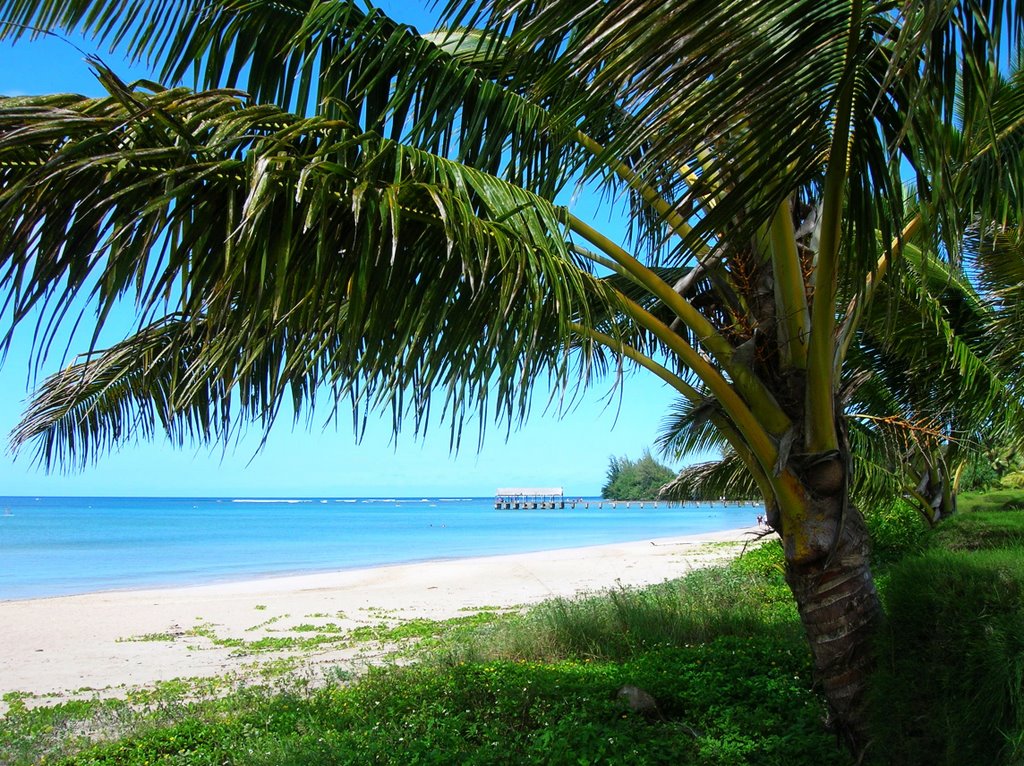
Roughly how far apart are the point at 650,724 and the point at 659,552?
2463cm

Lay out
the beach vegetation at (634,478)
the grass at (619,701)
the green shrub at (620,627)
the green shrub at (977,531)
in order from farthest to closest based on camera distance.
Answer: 1. the beach vegetation at (634,478)
2. the green shrub at (620,627)
3. the green shrub at (977,531)
4. the grass at (619,701)

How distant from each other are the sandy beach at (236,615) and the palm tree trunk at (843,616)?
4762 mm

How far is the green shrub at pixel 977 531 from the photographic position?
759 centimetres

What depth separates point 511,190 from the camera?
139 inches

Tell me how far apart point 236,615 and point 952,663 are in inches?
497

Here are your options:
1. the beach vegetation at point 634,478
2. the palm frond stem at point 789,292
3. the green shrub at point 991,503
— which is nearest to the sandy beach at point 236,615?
the palm frond stem at point 789,292

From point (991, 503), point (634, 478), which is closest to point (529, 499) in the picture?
point (634, 478)

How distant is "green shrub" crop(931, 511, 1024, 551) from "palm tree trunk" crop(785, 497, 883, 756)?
11.0ft

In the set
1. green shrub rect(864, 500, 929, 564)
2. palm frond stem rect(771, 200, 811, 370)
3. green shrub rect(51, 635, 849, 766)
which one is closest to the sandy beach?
green shrub rect(864, 500, 929, 564)

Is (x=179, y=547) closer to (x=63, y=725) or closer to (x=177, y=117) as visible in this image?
(x=63, y=725)

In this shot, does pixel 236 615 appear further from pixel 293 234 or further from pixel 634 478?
pixel 634 478

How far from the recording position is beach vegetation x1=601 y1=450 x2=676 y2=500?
74550 mm

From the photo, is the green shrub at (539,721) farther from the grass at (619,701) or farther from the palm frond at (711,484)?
the palm frond at (711,484)

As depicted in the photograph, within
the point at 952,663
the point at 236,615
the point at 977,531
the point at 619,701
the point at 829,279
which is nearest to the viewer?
the point at 952,663
